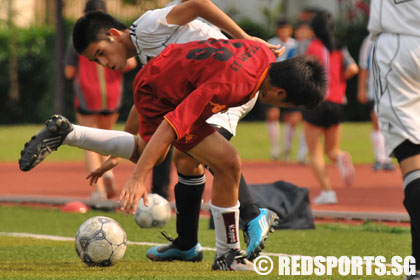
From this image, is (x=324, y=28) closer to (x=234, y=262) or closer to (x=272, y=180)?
(x=272, y=180)

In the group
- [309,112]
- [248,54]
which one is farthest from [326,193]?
[248,54]

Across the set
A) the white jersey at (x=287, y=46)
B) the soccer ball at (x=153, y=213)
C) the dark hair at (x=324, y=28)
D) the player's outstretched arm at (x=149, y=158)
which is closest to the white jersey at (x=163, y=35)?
the player's outstretched arm at (x=149, y=158)

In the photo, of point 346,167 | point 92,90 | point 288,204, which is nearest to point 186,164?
point 288,204

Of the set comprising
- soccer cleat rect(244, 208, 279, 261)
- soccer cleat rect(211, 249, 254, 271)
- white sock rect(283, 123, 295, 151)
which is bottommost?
white sock rect(283, 123, 295, 151)

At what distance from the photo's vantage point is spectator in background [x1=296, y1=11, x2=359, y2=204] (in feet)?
33.0

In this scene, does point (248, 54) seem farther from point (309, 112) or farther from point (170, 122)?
point (309, 112)

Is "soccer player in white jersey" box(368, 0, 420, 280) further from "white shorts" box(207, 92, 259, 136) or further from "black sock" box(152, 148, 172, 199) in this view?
"black sock" box(152, 148, 172, 199)

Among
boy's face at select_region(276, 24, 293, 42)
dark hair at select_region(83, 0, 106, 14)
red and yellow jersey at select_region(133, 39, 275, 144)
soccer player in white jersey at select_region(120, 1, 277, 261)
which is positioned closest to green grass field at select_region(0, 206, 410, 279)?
soccer player in white jersey at select_region(120, 1, 277, 261)

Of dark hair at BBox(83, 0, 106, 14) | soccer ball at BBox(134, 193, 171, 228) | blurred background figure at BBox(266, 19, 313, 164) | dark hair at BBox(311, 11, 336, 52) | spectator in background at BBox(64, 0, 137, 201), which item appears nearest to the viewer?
soccer ball at BBox(134, 193, 171, 228)

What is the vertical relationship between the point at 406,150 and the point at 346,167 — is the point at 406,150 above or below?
above

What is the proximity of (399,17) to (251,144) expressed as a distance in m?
16.1

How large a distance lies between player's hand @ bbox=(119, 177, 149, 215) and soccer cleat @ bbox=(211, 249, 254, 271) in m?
0.95

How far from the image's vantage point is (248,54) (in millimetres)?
5352

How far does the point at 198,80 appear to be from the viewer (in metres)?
→ 5.26
